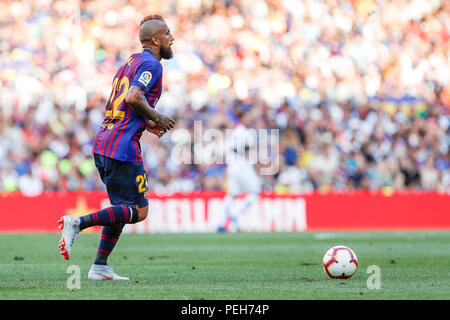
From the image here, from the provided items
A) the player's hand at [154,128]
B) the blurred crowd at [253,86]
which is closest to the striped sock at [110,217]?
the player's hand at [154,128]

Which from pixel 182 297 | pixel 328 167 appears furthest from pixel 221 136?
pixel 182 297

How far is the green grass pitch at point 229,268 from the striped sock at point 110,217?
519mm

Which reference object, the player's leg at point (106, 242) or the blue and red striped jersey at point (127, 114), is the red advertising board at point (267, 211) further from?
the blue and red striped jersey at point (127, 114)

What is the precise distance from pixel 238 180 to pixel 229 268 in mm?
9439

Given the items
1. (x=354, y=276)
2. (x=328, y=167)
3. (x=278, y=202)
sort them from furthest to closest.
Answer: (x=328, y=167) → (x=278, y=202) → (x=354, y=276)

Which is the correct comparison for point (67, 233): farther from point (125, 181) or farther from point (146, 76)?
point (146, 76)

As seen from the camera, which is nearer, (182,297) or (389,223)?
(182,297)

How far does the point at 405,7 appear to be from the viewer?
2462 cm

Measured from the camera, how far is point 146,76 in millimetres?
7195

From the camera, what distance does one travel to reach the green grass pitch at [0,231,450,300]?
20.5 ft

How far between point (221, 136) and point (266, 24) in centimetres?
491

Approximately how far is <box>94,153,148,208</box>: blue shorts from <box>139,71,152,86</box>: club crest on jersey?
28.5 inches

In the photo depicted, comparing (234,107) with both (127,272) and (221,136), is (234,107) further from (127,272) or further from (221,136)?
(127,272)

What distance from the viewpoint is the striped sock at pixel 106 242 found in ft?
24.7
